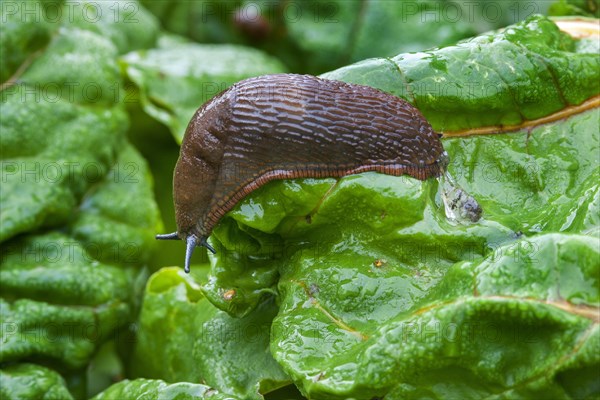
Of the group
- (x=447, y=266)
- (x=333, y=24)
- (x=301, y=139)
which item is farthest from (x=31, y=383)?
(x=333, y=24)

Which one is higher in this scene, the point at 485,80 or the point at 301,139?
the point at 485,80

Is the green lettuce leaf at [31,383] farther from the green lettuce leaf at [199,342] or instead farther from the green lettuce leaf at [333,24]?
the green lettuce leaf at [333,24]

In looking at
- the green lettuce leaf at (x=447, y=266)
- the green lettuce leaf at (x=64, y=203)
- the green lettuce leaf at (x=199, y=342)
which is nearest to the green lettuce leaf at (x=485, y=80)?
the green lettuce leaf at (x=447, y=266)

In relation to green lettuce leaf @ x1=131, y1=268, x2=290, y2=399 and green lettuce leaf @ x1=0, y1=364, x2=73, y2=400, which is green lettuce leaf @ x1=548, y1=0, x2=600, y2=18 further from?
green lettuce leaf @ x1=0, y1=364, x2=73, y2=400

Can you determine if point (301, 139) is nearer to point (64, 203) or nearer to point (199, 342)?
point (199, 342)

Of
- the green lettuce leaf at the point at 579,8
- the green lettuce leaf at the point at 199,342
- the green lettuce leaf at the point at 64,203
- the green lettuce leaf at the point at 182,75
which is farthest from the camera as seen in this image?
the green lettuce leaf at the point at 182,75

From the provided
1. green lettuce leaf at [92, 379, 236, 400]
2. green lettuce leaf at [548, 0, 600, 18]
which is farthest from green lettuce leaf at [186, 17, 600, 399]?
green lettuce leaf at [548, 0, 600, 18]

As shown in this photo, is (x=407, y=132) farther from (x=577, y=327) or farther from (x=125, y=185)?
(x=125, y=185)
